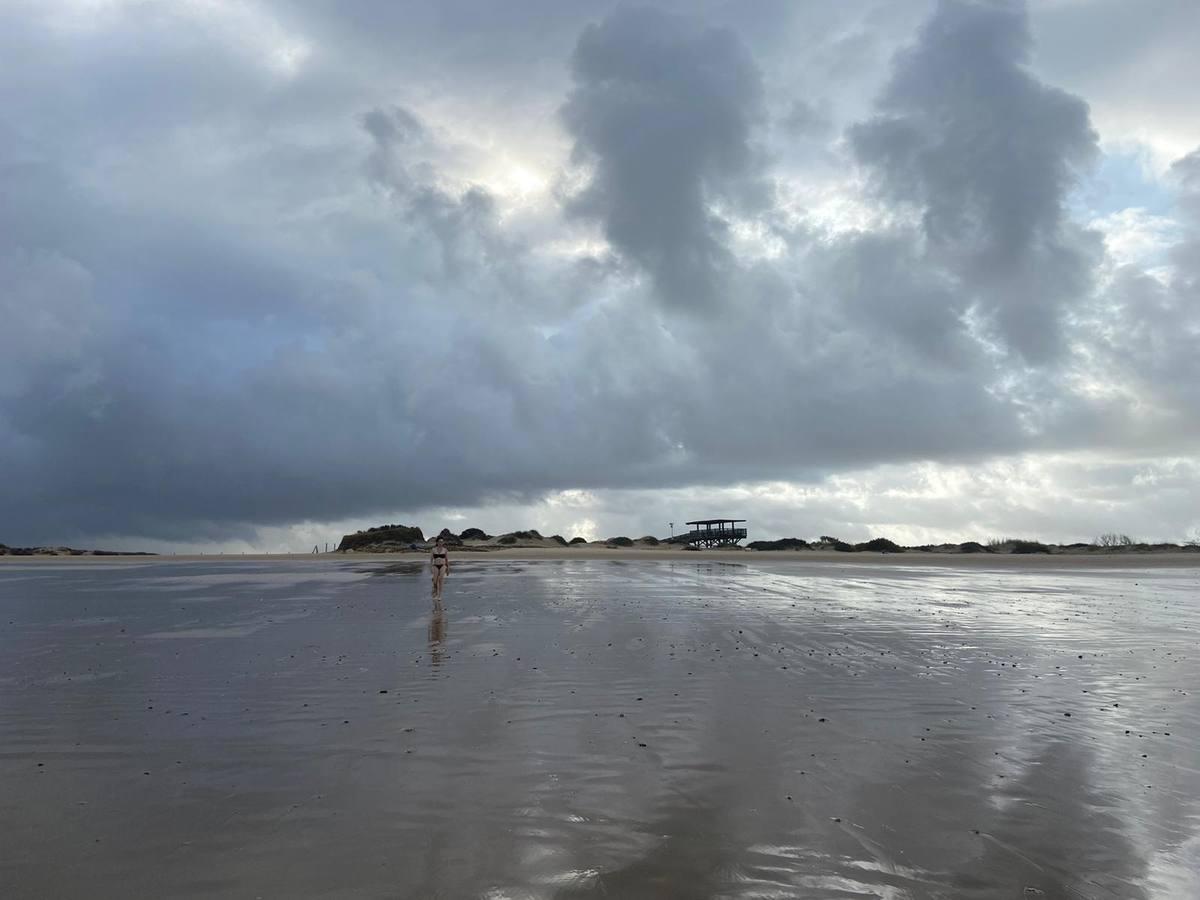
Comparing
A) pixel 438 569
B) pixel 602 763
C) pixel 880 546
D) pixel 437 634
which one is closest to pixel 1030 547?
pixel 880 546

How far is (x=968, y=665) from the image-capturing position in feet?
40.2

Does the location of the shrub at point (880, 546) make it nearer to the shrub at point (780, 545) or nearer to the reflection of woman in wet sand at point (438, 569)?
the shrub at point (780, 545)

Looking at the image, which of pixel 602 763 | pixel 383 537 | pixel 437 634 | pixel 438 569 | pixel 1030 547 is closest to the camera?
pixel 602 763

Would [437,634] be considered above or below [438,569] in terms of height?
below

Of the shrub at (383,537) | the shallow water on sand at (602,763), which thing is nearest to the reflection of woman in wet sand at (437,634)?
the shallow water on sand at (602,763)

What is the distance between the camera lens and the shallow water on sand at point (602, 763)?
5.00m

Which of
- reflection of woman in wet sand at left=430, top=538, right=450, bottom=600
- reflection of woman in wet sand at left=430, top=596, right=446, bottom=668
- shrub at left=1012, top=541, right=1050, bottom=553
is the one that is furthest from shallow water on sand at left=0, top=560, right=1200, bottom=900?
shrub at left=1012, top=541, right=1050, bottom=553

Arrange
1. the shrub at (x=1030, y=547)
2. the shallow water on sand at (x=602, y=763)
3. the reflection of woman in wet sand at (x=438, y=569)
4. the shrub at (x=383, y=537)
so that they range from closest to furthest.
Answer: the shallow water on sand at (x=602, y=763), the reflection of woman in wet sand at (x=438, y=569), the shrub at (x=1030, y=547), the shrub at (x=383, y=537)

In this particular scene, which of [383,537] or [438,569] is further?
[383,537]

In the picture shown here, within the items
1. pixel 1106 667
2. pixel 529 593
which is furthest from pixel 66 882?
pixel 529 593

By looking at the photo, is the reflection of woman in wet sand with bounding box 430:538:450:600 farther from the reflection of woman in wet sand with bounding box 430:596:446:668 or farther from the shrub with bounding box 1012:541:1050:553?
the shrub with bounding box 1012:541:1050:553

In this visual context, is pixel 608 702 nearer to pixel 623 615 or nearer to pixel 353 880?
pixel 353 880

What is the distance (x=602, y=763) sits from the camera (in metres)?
7.23

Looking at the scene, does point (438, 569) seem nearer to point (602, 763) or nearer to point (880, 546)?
point (602, 763)
